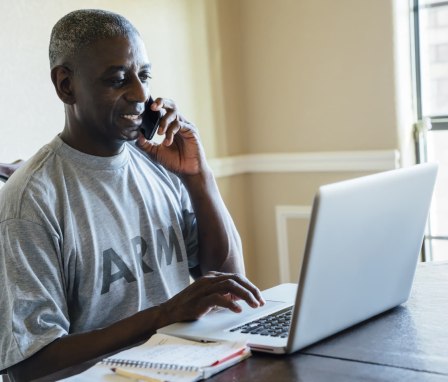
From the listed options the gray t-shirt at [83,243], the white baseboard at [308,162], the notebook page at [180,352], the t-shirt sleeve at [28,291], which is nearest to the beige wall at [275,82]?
the white baseboard at [308,162]

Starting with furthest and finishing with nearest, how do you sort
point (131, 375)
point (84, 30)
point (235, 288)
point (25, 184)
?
point (84, 30) → point (25, 184) → point (235, 288) → point (131, 375)

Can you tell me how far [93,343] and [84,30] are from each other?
0.71m

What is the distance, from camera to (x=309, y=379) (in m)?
1.12

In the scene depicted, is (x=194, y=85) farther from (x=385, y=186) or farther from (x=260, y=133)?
(x=385, y=186)

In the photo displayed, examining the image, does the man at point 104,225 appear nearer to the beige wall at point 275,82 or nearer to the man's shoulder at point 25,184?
the man's shoulder at point 25,184

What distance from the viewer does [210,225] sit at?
196cm

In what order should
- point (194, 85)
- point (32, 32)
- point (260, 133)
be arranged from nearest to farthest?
point (32, 32), point (194, 85), point (260, 133)

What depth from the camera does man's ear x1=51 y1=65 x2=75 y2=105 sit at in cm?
178

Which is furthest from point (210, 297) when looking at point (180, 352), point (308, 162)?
point (308, 162)

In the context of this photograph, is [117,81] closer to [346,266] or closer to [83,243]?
[83,243]

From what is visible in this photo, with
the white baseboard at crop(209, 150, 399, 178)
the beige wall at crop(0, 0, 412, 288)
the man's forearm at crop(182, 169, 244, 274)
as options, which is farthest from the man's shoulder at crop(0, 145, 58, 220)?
the white baseboard at crop(209, 150, 399, 178)

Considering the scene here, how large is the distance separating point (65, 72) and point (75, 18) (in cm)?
13

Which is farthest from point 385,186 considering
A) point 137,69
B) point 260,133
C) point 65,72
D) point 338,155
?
point 260,133

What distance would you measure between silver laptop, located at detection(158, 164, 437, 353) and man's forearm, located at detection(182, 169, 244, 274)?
1.44 feet
